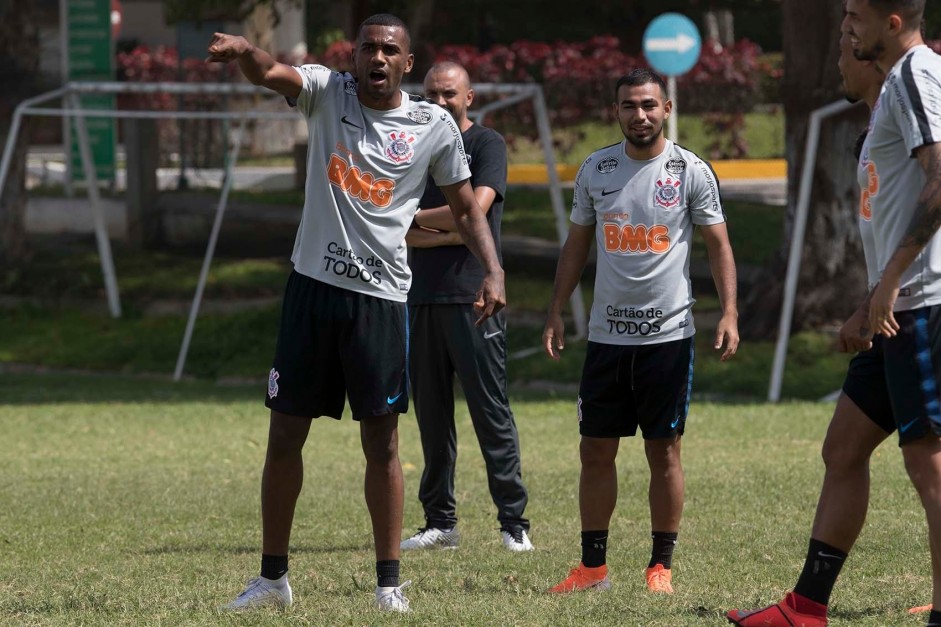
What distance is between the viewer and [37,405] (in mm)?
13023

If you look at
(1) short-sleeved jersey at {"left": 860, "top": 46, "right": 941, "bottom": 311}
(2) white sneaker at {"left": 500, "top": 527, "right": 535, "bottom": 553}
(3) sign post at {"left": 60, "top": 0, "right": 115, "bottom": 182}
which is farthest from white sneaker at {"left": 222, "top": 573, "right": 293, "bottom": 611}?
(3) sign post at {"left": 60, "top": 0, "right": 115, "bottom": 182}

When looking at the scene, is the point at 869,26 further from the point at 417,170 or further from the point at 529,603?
the point at 529,603

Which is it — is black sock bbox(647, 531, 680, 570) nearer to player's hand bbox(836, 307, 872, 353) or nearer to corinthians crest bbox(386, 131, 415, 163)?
player's hand bbox(836, 307, 872, 353)

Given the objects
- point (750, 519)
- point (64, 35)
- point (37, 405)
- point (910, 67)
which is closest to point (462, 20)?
point (64, 35)

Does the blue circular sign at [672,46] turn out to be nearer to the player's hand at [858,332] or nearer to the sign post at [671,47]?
the sign post at [671,47]

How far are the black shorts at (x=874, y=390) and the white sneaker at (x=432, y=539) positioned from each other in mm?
2627

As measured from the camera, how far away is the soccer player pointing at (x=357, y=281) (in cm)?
514

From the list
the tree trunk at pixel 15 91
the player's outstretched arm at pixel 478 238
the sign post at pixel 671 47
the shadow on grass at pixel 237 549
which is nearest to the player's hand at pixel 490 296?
the player's outstretched arm at pixel 478 238

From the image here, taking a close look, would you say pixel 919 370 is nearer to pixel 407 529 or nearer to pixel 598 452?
pixel 598 452

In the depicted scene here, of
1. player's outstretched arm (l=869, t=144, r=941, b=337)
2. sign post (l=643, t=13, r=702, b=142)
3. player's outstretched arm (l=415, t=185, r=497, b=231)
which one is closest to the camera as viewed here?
player's outstretched arm (l=869, t=144, r=941, b=337)

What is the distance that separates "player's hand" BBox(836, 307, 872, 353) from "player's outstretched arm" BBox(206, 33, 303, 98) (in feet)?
6.65

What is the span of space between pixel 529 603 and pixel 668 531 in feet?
2.47

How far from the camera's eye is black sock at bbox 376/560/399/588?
17.2ft

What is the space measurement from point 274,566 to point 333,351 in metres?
0.80
